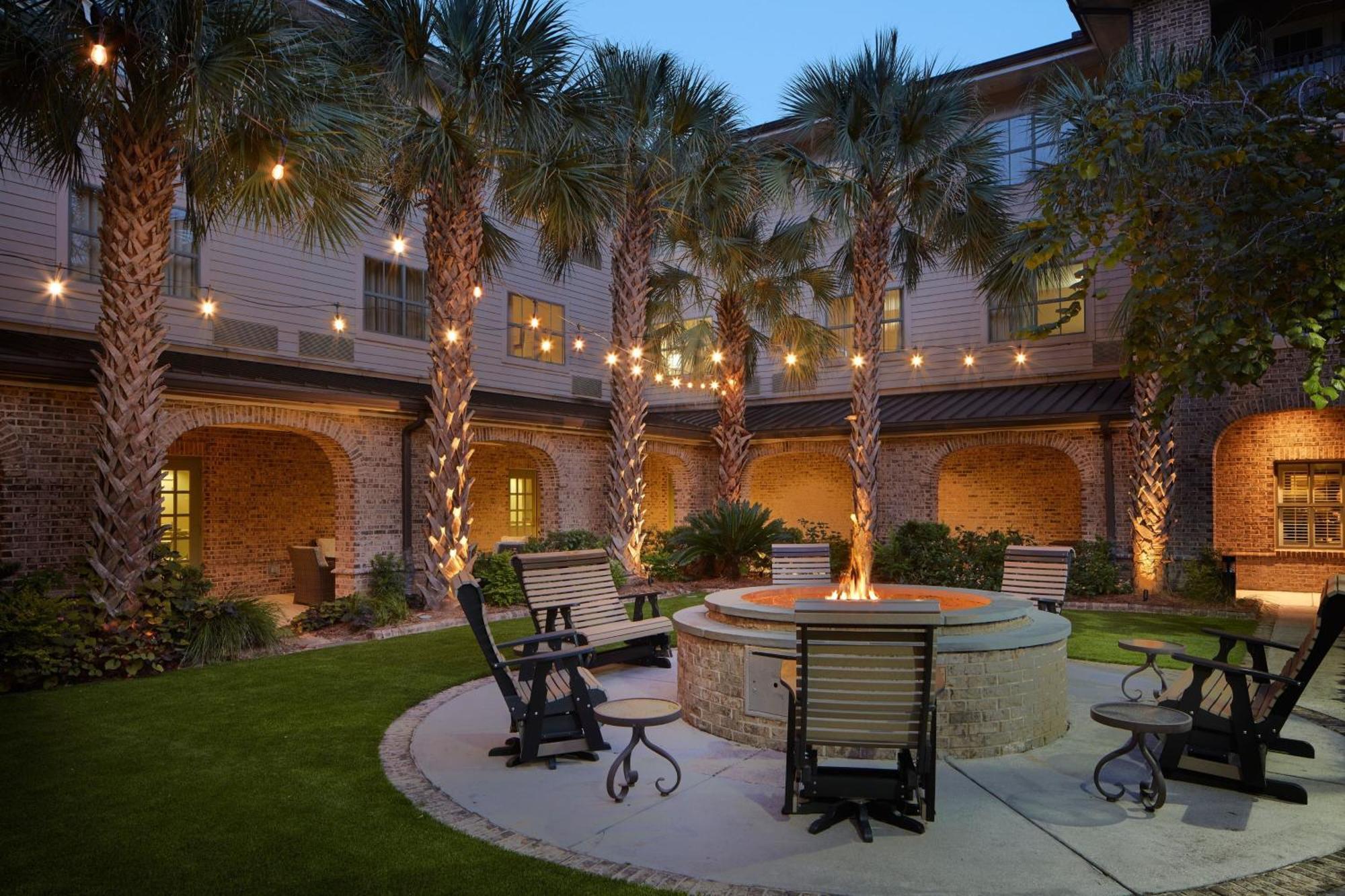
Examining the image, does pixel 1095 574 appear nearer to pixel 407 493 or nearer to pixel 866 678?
pixel 407 493

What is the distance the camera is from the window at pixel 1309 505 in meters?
15.6

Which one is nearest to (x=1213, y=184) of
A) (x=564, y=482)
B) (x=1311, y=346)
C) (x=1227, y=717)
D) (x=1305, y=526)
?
(x=1311, y=346)

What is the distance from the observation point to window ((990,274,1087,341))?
17703mm

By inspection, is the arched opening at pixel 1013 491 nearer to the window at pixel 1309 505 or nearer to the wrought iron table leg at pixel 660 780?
the window at pixel 1309 505

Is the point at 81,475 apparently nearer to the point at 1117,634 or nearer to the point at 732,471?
the point at 732,471

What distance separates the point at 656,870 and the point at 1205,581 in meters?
12.7

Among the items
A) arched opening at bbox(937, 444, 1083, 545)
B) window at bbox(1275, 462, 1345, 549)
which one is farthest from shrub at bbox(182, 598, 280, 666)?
window at bbox(1275, 462, 1345, 549)

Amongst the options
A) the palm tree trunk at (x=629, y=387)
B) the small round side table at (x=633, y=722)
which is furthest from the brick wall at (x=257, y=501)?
the small round side table at (x=633, y=722)

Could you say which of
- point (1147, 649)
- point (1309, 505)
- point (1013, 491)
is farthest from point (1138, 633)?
point (1013, 491)

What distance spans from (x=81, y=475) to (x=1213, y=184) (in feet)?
37.6

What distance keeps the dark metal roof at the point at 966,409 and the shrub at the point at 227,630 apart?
1123 centimetres

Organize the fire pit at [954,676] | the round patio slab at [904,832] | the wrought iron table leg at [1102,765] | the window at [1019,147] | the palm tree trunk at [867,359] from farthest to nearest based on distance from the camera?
the window at [1019,147]
the palm tree trunk at [867,359]
the fire pit at [954,676]
the wrought iron table leg at [1102,765]
the round patio slab at [904,832]

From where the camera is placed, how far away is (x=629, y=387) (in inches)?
574

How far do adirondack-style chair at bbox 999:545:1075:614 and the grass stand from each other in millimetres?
698
